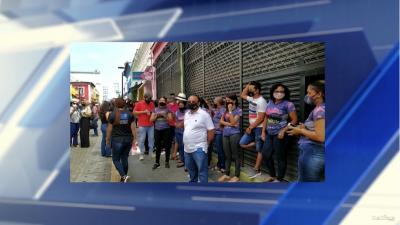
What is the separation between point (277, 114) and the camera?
3.82m

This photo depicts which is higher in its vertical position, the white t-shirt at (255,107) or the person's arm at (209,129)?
the white t-shirt at (255,107)

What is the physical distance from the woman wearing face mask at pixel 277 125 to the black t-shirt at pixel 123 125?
1.22m

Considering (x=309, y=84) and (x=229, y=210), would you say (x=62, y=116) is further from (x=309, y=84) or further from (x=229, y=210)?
(x=309, y=84)

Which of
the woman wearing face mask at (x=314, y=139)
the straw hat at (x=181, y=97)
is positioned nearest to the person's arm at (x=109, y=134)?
the straw hat at (x=181, y=97)

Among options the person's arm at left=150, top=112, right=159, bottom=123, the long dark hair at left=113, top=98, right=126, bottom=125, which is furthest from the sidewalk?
the person's arm at left=150, top=112, right=159, bottom=123

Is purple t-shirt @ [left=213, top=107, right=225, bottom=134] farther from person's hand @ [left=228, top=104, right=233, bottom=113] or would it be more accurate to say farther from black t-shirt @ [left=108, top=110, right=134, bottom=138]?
black t-shirt @ [left=108, top=110, right=134, bottom=138]

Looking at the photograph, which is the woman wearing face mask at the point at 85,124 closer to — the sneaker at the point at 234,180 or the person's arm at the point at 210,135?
the person's arm at the point at 210,135

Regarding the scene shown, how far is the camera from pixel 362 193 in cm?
362

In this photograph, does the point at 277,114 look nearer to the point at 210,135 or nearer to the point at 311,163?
the point at 311,163

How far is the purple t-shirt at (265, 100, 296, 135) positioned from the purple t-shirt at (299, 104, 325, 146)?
0.57 ft

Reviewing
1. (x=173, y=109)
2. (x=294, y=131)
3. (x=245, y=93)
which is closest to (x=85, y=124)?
(x=173, y=109)

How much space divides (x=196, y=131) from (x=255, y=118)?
0.56 meters

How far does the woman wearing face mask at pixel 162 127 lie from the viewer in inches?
155

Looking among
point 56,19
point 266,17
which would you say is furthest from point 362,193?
point 56,19
